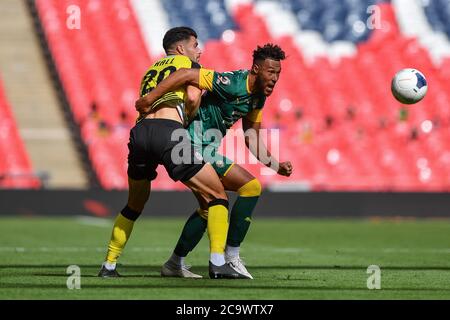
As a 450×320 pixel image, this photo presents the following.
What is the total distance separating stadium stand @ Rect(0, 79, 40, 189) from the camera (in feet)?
60.2

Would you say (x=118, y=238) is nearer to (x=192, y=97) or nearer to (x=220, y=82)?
(x=192, y=97)

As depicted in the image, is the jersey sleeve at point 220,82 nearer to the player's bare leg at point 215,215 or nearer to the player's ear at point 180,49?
the player's ear at point 180,49

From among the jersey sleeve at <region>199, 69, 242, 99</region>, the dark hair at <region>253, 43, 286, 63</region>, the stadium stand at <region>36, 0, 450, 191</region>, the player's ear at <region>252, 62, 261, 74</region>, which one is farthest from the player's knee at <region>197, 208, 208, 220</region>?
the stadium stand at <region>36, 0, 450, 191</region>

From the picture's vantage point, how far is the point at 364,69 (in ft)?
76.0

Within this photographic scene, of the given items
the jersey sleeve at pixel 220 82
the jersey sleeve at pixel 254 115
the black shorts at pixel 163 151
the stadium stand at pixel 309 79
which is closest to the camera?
the black shorts at pixel 163 151

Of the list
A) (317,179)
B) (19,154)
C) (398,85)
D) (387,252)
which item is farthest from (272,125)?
(398,85)

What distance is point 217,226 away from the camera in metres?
7.70

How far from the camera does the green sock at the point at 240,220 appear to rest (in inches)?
322

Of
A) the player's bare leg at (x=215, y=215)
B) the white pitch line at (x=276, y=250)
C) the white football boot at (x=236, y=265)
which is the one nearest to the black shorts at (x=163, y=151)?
the player's bare leg at (x=215, y=215)

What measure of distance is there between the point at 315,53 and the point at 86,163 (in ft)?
21.8

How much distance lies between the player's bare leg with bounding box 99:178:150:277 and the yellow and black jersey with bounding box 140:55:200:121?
677 millimetres

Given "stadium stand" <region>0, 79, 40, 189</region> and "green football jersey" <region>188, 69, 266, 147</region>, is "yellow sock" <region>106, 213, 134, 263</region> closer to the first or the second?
"green football jersey" <region>188, 69, 266, 147</region>

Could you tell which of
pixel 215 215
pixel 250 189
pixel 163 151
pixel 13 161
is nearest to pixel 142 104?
pixel 163 151
